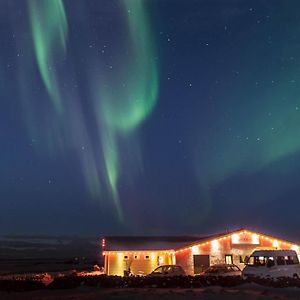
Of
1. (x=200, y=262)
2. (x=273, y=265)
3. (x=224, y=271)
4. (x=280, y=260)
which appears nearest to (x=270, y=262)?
(x=273, y=265)

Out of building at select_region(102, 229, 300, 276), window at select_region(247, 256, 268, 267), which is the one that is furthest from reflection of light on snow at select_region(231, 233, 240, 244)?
window at select_region(247, 256, 268, 267)

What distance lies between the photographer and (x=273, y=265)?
2766 cm

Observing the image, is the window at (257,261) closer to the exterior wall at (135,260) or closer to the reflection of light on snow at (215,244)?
the reflection of light on snow at (215,244)

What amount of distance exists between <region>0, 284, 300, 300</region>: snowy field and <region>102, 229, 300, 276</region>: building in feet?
48.2

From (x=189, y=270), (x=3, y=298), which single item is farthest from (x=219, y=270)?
(x=3, y=298)

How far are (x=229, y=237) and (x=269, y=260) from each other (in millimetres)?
11702

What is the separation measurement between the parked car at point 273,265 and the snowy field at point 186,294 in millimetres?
3360

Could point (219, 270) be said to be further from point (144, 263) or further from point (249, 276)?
point (144, 263)

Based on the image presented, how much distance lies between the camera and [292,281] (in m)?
24.1

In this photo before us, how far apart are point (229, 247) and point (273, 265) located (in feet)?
38.5

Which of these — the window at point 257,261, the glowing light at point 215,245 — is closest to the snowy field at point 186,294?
the window at point 257,261

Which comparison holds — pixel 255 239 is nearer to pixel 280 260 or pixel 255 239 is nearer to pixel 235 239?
pixel 235 239

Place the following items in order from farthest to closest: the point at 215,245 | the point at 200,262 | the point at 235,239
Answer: the point at 235,239, the point at 215,245, the point at 200,262

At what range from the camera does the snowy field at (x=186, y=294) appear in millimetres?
20419
